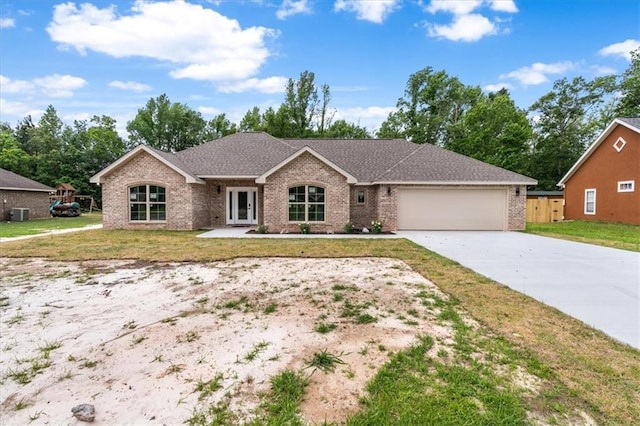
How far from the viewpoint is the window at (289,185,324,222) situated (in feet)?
49.8

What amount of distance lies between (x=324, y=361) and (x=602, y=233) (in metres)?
17.6

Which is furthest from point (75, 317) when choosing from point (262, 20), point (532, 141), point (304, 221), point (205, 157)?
point (532, 141)

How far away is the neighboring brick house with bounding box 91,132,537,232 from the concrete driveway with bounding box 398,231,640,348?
4262mm

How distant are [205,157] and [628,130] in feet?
77.3

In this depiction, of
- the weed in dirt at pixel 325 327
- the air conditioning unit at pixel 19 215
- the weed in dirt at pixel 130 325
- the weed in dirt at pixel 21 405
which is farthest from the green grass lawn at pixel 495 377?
the air conditioning unit at pixel 19 215

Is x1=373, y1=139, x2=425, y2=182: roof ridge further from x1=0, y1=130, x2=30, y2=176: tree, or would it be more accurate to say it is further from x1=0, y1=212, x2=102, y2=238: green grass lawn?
x1=0, y1=130, x2=30, y2=176: tree

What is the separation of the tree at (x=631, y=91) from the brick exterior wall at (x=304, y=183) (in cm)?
2889

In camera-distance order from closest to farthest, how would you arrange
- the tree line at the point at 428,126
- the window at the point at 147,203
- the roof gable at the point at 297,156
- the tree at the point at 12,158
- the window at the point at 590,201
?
the roof gable at the point at 297,156
the window at the point at 147,203
the window at the point at 590,201
the tree line at the point at 428,126
the tree at the point at 12,158

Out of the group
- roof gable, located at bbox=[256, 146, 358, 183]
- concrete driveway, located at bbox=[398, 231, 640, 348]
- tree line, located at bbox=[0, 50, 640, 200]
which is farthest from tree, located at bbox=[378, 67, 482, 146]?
concrete driveway, located at bbox=[398, 231, 640, 348]

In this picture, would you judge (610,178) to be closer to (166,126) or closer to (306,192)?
(306,192)

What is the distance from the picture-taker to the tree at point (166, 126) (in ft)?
130

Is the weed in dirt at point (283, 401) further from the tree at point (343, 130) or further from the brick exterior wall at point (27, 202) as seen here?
the tree at point (343, 130)

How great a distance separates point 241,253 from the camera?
9.34 meters

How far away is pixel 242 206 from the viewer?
58.5 ft
